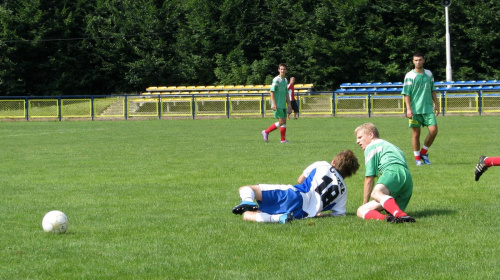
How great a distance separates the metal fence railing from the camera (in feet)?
120

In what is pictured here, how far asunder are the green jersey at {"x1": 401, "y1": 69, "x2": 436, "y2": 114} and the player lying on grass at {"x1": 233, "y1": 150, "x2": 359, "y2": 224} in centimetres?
585

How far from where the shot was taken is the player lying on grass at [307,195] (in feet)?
24.0

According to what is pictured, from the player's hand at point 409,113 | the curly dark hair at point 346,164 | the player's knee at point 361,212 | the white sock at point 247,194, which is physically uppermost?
the player's hand at point 409,113

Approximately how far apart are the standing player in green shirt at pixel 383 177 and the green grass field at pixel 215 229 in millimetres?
253

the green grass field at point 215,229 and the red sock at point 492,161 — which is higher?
the red sock at point 492,161

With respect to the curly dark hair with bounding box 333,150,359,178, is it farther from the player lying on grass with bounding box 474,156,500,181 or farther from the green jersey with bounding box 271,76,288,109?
the green jersey with bounding box 271,76,288,109

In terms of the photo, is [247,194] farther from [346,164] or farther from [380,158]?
[380,158]

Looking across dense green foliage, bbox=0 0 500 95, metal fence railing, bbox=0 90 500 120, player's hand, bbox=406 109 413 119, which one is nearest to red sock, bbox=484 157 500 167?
player's hand, bbox=406 109 413 119

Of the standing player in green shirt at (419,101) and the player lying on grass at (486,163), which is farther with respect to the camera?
the standing player in green shirt at (419,101)

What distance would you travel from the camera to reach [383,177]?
738 cm

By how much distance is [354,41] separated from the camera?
160 feet

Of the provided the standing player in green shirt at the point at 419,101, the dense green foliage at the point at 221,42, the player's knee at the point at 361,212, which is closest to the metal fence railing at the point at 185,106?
the dense green foliage at the point at 221,42

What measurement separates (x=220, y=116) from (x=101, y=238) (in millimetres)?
31862

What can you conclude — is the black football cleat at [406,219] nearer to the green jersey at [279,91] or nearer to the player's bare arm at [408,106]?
the player's bare arm at [408,106]
